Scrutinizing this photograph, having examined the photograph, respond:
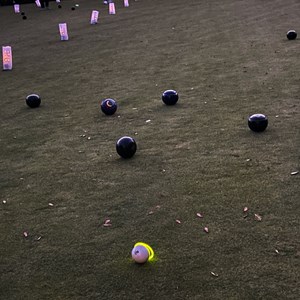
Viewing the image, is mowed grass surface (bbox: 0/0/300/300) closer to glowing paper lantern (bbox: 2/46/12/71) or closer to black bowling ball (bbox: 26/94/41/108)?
black bowling ball (bbox: 26/94/41/108)

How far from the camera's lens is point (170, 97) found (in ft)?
23.7

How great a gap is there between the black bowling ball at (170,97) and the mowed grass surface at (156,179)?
0.35 ft

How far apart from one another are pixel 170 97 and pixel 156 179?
2557 mm

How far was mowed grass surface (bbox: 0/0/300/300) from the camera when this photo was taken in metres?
3.41

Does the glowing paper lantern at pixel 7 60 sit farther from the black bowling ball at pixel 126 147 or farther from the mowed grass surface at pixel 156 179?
the black bowling ball at pixel 126 147

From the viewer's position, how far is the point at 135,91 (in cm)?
840

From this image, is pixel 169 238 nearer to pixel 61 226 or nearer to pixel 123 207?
pixel 123 207

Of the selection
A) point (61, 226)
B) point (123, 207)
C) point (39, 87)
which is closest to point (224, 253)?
point (123, 207)

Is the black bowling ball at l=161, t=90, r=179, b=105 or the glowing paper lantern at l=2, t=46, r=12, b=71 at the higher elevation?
the black bowling ball at l=161, t=90, r=179, b=105

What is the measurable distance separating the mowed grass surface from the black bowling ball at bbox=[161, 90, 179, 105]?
11cm

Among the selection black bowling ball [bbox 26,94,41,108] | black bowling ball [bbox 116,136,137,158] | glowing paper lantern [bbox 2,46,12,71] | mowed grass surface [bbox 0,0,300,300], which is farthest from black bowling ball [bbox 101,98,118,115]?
glowing paper lantern [bbox 2,46,12,71]

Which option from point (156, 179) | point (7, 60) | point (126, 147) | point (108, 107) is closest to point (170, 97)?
point (108, 107)

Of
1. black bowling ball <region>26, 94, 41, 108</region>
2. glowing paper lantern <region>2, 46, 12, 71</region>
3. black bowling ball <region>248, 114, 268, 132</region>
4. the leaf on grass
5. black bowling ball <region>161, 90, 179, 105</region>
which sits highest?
the leaf on grass

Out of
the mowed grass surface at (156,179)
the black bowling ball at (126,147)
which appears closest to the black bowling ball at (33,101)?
the mowed grass surface at (156,179)
